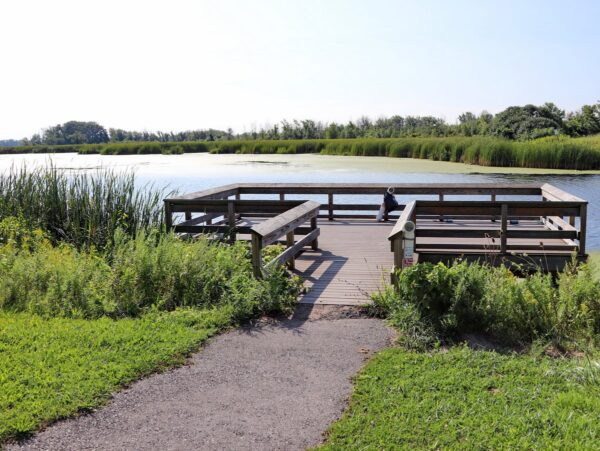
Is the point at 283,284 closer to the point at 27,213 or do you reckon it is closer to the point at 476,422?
the point at 476,422

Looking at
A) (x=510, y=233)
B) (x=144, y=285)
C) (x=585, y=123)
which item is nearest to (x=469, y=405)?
(x=144, y=285)

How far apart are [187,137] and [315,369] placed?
73806 mm

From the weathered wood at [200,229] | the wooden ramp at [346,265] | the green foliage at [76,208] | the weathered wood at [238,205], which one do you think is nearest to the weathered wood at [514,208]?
the wooden ramp at [346,265]

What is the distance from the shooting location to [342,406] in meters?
4.39

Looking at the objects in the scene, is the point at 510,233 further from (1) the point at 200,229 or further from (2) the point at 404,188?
(1) the point at 200,229

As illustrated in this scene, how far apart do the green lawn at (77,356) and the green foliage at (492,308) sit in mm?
1972

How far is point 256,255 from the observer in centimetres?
720

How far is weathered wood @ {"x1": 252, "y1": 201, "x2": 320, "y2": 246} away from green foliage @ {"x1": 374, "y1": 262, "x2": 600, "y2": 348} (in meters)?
1.83

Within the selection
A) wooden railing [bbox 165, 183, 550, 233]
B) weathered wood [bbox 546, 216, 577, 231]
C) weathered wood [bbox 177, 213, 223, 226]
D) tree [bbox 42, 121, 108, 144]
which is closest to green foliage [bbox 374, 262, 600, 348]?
weathered wood [bbox 546, 216, 577, 231]

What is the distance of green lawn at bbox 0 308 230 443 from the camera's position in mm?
4301

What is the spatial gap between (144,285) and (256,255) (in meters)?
1.37

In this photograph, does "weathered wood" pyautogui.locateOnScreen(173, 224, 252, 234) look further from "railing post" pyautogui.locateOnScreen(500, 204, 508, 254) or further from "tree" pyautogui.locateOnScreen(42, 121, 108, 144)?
"tree" pyautogui.locateOnScreen(42, 121, 108, 144)

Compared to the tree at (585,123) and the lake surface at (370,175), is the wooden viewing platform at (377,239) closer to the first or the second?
the lake surface at (370,175)

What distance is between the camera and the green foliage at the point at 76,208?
1040 cm
